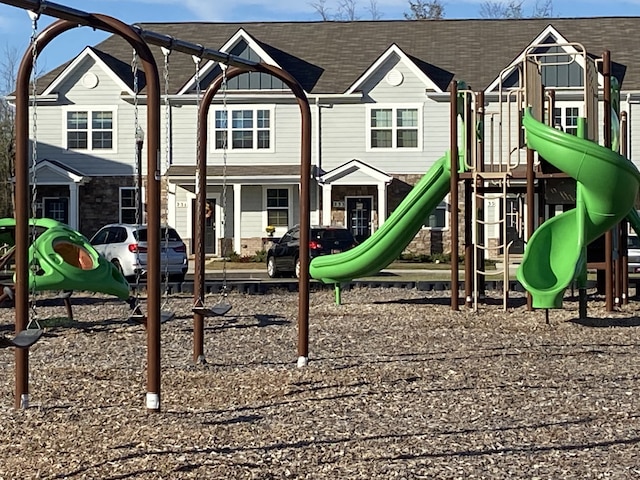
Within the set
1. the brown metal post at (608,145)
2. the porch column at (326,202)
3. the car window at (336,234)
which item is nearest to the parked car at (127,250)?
the car window at (336,234)

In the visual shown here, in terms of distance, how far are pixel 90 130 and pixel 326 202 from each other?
26.8 ft

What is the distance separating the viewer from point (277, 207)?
35.6 m

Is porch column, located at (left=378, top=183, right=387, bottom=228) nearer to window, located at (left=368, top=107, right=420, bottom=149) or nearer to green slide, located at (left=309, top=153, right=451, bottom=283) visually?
window, located at (left=368, top=107, right=420, bottom=149)

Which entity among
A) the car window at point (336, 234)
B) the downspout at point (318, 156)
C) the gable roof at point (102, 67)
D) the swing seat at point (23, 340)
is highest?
the gable roof at point (102, 67)

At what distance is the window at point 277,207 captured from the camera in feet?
116

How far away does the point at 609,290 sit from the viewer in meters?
16.2

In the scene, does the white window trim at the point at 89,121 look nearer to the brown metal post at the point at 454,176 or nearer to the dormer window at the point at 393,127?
the dormer window at the point at 393,127

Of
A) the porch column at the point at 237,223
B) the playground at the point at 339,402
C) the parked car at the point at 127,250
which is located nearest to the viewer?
the playground at the point at 339,402

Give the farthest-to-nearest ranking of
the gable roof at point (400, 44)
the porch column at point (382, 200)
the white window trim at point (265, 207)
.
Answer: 1. the gable roof at point (400, 44)
2. the white window trim at point (265, 207)
3. the porch column at point (382, 200)

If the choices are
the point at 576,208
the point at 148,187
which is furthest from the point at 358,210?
the point at 148,187

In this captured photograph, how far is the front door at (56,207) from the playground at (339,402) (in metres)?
21.3

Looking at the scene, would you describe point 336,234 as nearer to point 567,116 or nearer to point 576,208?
point 567,116

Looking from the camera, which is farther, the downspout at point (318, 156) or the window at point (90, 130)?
the window at point (90, 130)

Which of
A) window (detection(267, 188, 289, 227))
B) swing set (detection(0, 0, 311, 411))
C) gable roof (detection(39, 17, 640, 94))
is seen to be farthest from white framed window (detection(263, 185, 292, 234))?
swing set (detection(0, 0, 311, 411))
